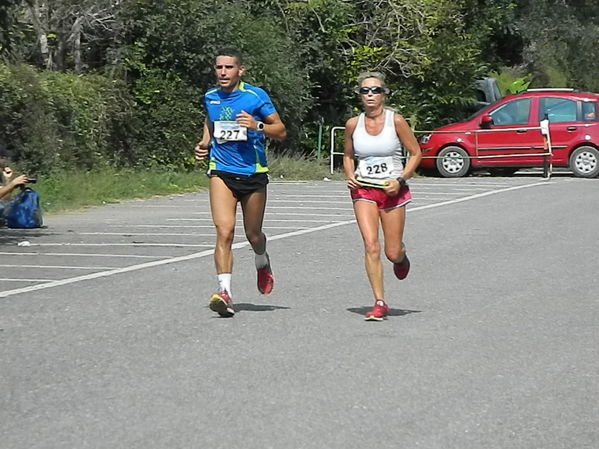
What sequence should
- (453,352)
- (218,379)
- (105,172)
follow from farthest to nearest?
(105,172) < (453,352) < (218,379)

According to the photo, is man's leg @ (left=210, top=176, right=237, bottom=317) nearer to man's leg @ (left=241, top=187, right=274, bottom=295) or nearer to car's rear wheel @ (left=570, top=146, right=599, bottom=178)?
man's leg @ (left=241, top=187, right=274, bottom=295)

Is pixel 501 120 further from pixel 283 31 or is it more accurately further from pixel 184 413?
pixel 184 413

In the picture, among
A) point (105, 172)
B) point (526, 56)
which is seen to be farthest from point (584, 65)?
point (105, 172)

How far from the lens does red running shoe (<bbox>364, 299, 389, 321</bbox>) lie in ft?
31.7

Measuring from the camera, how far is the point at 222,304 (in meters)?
9.62

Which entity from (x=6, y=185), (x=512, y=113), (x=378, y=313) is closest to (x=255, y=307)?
(x=378, y=313)

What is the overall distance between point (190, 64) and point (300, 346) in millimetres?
18325

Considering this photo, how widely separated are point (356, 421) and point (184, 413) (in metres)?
0.86

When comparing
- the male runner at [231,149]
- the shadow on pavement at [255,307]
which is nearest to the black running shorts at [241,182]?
the male runner at [231,149]

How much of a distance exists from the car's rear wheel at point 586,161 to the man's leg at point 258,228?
60.8ft

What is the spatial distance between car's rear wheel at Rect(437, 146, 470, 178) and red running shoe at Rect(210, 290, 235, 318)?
19185mm

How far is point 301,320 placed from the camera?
9.70 m

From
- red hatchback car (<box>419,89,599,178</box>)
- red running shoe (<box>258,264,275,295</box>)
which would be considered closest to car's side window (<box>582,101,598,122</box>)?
red hatchback car (<box>419,89,599,178</box>)

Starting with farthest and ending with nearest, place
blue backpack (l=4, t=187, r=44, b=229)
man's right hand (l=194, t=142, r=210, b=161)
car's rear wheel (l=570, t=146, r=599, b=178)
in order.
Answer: car's rear wheel (l=570, t=146, r=599, b=178) → blue backpack (l=4, t=187, r=44, b=229) → man's right hand (l=194, t=142, r=210, b=161)
